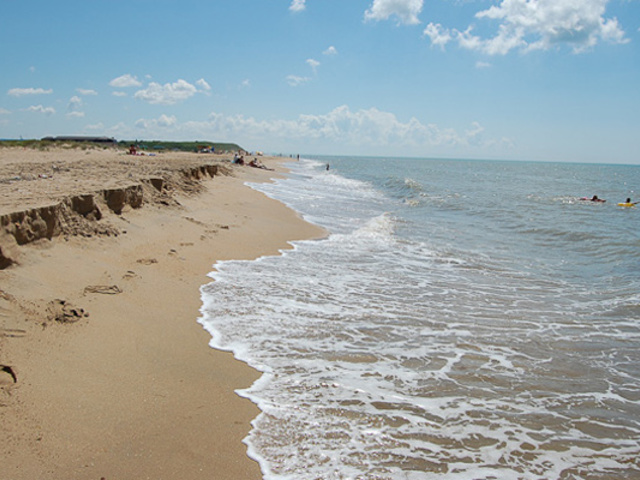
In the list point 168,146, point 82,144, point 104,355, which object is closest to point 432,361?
point 104,355

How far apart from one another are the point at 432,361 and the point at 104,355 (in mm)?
3853

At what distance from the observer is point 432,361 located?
222 inches

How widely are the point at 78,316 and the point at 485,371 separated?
16.6ft

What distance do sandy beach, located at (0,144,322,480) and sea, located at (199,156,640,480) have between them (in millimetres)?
398

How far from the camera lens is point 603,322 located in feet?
24.8

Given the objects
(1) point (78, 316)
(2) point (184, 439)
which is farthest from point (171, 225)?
(2) point (184, 439)

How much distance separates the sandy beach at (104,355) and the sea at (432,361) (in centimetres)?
40

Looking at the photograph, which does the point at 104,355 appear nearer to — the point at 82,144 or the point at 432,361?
the point at 432,361

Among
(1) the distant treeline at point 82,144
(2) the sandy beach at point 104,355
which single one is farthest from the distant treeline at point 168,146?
(2) the sandy beach at point 104,355

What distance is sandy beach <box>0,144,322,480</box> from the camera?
352cm

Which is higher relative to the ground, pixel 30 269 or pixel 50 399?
pixel 30 269

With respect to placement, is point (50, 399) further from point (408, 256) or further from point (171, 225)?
point (408, 256)

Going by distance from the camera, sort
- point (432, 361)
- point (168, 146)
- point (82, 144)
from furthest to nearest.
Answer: point (168, 146) → point (82, 144) → point (432, 361)

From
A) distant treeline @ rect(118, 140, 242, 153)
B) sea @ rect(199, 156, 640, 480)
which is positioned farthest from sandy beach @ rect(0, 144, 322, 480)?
distant treeline @ rect(118, 140, 242, 153)
